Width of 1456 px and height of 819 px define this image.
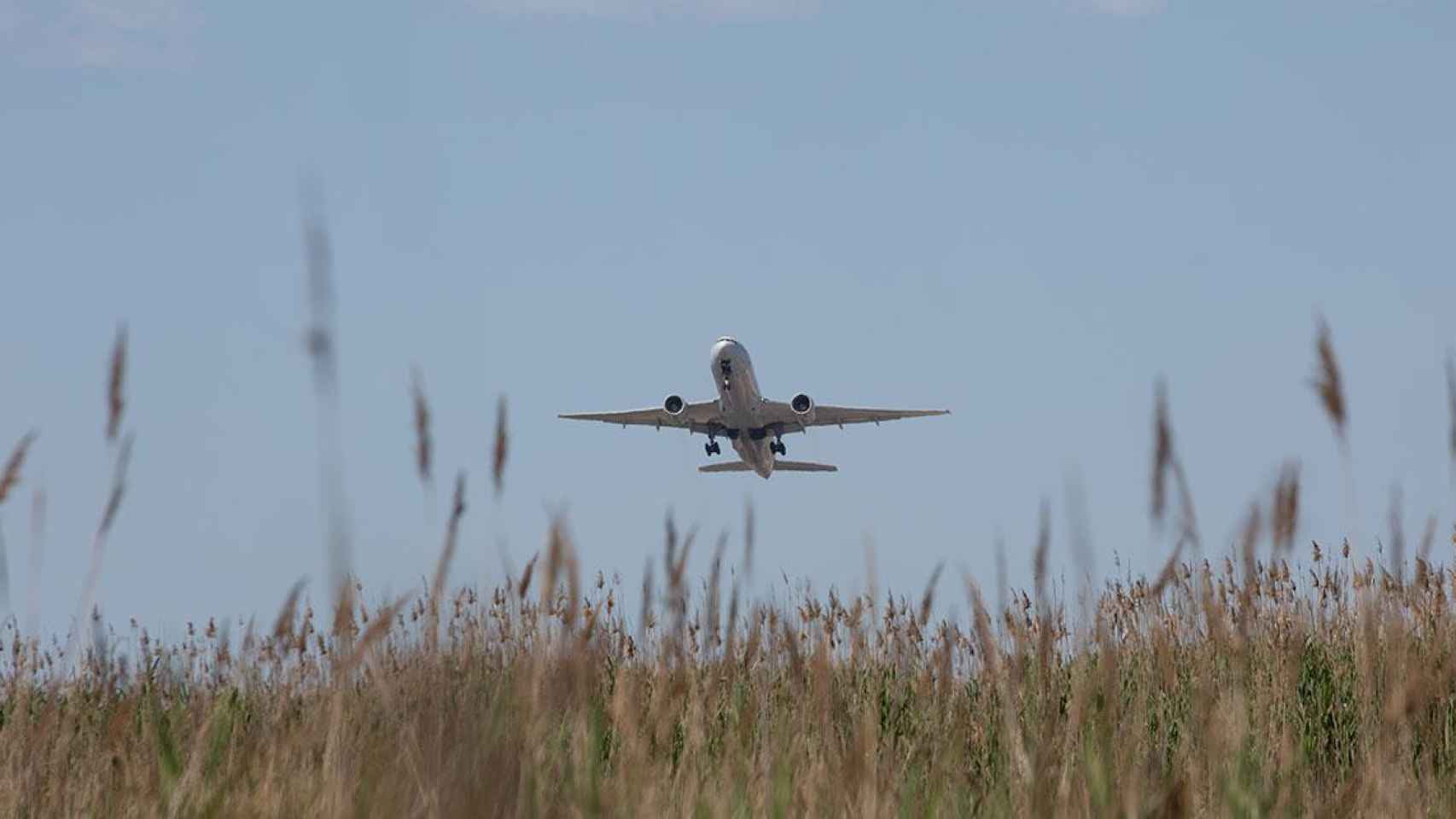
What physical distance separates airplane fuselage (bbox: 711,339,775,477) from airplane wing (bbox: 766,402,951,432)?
1.31 feet

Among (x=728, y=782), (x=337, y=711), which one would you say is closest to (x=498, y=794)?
(x=337, y=711)

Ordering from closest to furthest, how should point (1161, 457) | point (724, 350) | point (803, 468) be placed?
1. point (1161, 457)
2. point (724, 350)
3. point (803, 468)

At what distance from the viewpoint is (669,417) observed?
32.3 meters

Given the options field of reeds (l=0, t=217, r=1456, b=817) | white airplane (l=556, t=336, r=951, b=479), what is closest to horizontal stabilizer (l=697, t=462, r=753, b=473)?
white airplane (l=556, t=336, r=951, b=479)

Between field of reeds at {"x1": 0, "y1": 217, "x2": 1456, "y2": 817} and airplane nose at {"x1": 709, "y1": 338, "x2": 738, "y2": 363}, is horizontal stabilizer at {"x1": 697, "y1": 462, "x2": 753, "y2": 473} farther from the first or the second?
field of reeds at {"x1": 0, "y1": 217, "x2": 1456, "y2": 817}

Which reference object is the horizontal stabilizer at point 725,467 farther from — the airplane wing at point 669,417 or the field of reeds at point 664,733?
the field of reeds at point 664,733

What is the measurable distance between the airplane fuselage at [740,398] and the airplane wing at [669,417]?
0.99ft

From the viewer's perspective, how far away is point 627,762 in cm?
338

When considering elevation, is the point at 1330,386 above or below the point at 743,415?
below

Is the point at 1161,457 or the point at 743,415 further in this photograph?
the point at 743,415

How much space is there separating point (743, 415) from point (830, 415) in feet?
7.62

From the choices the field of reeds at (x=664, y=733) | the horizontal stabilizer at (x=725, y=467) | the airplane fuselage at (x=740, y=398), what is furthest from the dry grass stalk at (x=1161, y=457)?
the horizontal stabilizer at (x=725, y=467)

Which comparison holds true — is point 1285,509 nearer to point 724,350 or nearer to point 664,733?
point 664,733

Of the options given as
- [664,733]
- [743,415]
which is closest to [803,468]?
[743,415]
